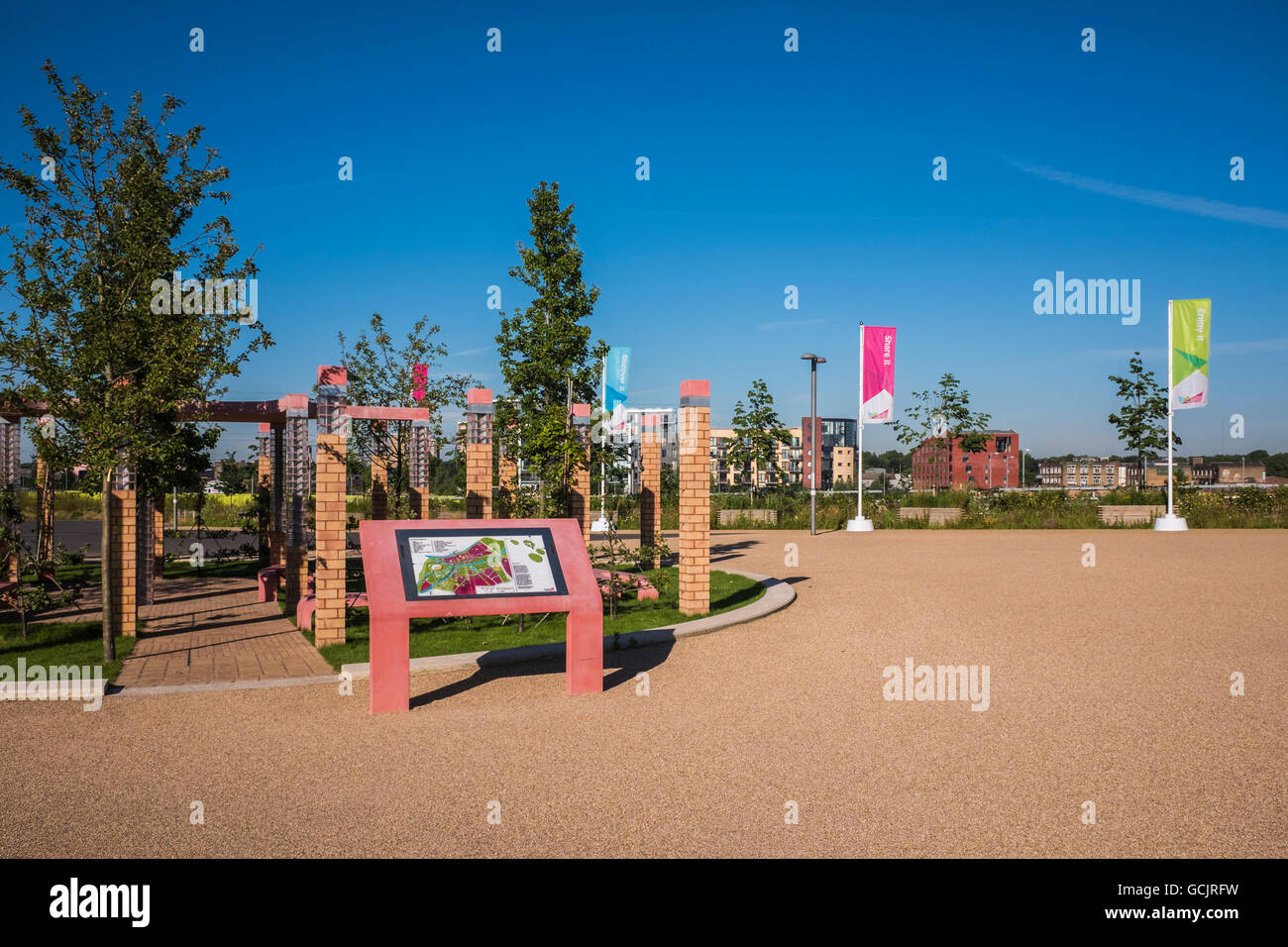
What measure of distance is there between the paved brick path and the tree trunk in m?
0.24

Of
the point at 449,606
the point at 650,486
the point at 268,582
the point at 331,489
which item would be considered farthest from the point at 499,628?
the point at 650,486

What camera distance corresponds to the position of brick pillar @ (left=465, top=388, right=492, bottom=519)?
12672mm

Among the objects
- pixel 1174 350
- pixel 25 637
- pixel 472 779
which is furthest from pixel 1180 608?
pixel 1174 350

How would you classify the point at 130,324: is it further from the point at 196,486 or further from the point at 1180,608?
the point at 1180,608

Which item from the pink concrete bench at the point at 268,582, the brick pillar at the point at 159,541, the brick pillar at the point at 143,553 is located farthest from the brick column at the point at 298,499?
the brick pillar at the point at 159,541

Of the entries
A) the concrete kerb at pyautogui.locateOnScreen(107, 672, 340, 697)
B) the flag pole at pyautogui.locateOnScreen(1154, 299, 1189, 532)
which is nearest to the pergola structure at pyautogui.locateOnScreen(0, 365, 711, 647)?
the concrete kerb at pyautogui.locateOnScreen(107, 672, 340, 697)

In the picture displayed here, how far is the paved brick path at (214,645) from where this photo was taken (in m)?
8.34

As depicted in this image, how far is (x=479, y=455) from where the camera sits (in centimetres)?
1270

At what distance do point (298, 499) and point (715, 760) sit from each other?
829 cm

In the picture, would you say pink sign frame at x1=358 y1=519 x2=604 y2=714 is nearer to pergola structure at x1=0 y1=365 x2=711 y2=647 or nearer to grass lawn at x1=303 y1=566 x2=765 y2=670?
grass lawn at x1=303 y1=566 x2=765 y2=670

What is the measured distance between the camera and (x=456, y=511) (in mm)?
37438

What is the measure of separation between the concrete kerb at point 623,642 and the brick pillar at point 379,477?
24.3 ft
